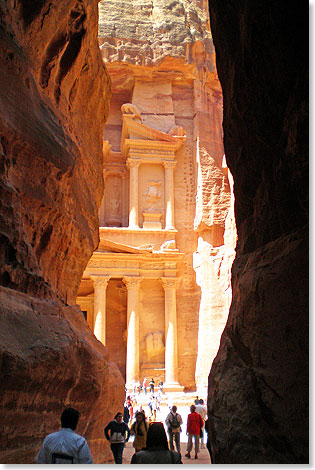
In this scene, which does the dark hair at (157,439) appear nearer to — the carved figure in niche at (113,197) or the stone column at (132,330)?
the stone column at (132,330)

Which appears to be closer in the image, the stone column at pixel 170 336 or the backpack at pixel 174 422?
the backpack at pixel 174 422

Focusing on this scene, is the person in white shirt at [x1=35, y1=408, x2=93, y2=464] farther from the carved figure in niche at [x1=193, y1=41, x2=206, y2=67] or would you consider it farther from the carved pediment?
the carved figure in niche at [x1=193, y1=41, x2=206, y2=67]

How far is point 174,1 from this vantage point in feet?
96.3

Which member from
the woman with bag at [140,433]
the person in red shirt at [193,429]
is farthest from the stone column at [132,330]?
the woman with bag at [140,433]

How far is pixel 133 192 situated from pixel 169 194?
192 cm

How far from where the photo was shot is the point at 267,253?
427cm

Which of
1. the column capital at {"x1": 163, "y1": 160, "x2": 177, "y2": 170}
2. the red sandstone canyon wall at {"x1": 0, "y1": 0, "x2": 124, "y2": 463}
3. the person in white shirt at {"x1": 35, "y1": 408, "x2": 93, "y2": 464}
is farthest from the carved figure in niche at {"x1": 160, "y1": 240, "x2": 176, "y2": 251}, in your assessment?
the person in white shirt at {"x1": 35, "y1": 408, "x2": 93, "y2": 464}

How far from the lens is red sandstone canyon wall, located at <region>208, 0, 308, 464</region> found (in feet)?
11.2

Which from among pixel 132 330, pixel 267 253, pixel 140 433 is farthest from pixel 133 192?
pixel 267 253

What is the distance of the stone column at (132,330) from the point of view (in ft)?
77.7

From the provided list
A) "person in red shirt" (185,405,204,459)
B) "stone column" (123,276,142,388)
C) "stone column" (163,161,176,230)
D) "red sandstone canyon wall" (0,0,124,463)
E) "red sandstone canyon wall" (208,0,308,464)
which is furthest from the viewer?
"stone column" (163,161,176,230)

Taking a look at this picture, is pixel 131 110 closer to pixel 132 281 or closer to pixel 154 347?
pixel 132 281

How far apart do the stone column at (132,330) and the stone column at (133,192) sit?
3271 mm

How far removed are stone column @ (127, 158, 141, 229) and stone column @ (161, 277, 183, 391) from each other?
3.58 meters
